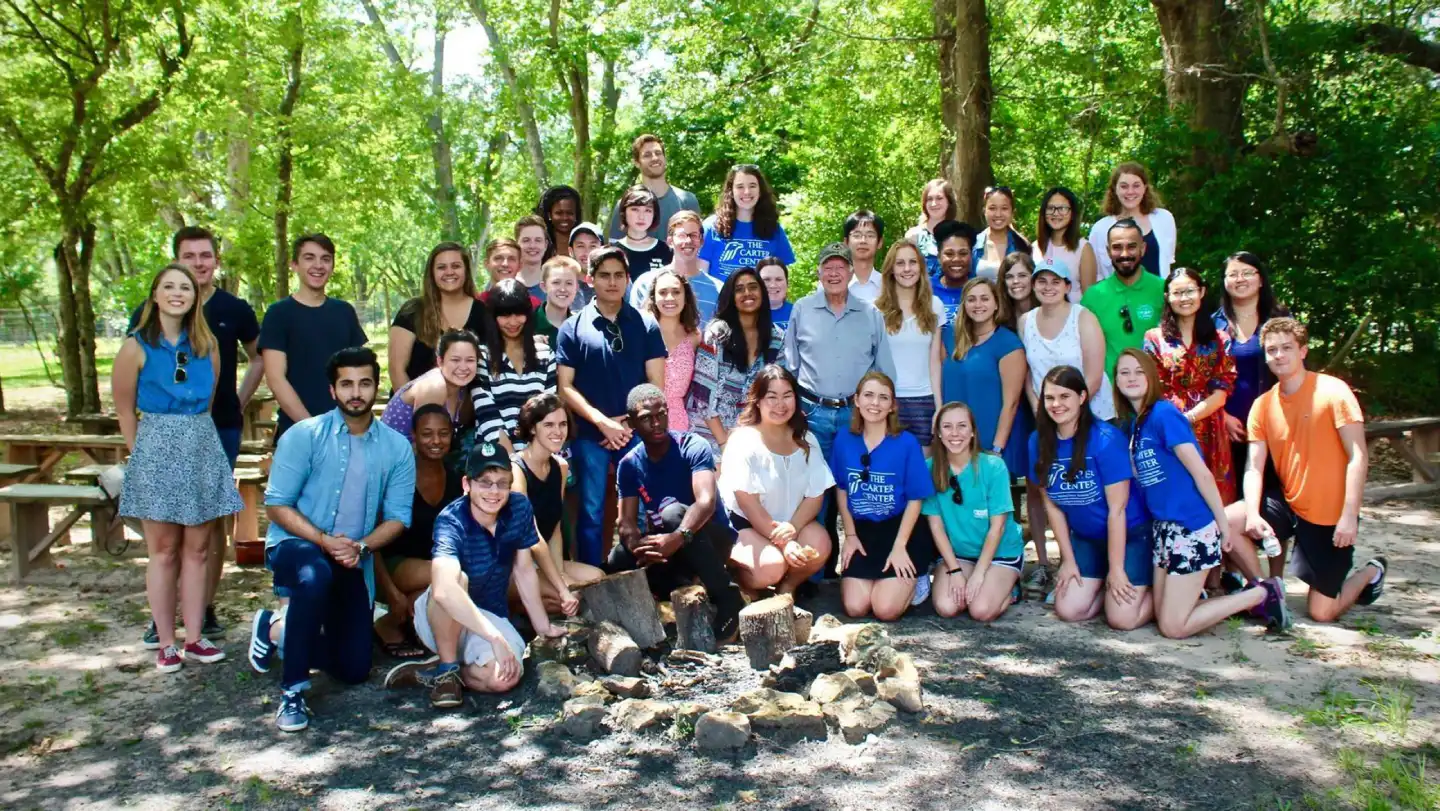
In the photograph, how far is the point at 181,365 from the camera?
5375 mm

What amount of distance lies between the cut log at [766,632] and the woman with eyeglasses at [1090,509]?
1.72 meters

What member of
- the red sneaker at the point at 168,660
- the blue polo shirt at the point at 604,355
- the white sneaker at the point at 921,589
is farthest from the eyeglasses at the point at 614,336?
the red sneaker at the point at 168,660

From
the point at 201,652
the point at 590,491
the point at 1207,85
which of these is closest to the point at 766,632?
the point at 590,491

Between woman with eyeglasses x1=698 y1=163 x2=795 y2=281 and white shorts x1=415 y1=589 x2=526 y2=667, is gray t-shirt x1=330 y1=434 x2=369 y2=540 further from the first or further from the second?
woman with eyeglasses x1=698 y1=163 x2=795 y2=281

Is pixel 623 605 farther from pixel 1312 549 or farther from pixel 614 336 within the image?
pixel 1312 549

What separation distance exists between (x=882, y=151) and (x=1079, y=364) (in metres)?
11.8

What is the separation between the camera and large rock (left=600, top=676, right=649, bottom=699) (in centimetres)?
Result: 469

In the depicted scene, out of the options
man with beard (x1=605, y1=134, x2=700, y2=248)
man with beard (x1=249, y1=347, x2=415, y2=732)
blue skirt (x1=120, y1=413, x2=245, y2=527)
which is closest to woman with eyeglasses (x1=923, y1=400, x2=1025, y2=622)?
man with beard (x1=605, y1=134, x2=700, y2=248)

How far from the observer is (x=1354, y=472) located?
561cm

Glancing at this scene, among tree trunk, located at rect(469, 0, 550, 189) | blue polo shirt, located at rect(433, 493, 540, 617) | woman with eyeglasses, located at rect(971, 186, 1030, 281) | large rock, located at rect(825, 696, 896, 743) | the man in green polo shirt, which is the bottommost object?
large rock, located at rect(825, 696, 896, 743)

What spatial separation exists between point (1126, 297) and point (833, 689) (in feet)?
11.0

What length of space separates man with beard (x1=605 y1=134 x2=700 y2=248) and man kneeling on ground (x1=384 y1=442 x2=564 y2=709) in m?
2.82

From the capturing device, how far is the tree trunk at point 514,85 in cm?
2070

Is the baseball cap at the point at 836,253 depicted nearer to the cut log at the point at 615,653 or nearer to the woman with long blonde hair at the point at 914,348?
the woman with long blonde hair at the point at 914,348
